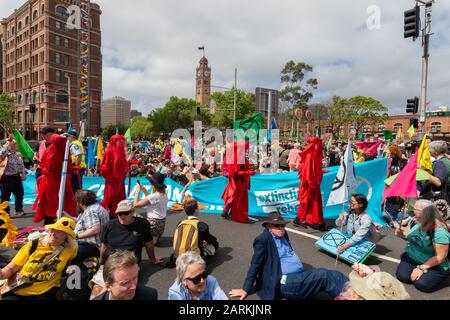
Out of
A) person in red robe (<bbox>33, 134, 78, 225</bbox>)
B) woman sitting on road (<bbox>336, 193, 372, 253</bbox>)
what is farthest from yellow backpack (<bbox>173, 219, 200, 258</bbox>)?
person in red robe (<bbox>33, 134, 78, 225</bbox>)

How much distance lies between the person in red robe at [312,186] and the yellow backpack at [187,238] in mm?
2903

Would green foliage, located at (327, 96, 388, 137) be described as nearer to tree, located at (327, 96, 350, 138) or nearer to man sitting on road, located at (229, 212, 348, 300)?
tree, located at (327, 96, 350, 138)

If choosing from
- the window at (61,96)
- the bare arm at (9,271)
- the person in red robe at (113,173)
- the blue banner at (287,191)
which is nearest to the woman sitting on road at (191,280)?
the bare arm at (9,271)

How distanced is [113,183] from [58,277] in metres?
2.94

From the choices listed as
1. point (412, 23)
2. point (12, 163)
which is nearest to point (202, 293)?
point (12, 163)

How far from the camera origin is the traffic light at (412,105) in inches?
583

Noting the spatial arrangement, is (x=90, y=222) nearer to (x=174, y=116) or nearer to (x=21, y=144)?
(x=21, y=144)

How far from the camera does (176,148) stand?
12.6 metres

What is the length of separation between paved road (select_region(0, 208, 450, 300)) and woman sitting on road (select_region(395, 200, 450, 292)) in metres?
0.13

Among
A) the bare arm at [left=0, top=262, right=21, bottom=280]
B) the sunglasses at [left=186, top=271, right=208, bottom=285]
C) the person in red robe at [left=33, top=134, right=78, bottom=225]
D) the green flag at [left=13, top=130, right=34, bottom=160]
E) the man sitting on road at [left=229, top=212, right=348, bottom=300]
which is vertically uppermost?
the green flag at [left=13, top=130, right=34, bottom=160]

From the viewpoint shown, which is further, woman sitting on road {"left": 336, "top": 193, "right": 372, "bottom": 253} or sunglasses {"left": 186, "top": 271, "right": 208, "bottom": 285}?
woman sitting on road {"left": 336, "top": 193, "right": 372, "bottom": 253}

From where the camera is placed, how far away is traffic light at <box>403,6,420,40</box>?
1135 cm
